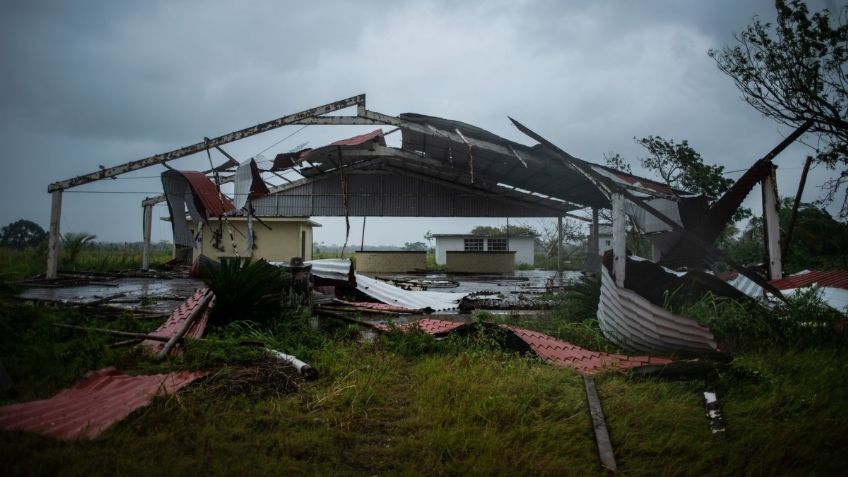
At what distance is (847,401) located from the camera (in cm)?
295

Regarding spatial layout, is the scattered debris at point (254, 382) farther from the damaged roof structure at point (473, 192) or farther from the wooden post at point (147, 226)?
the wooden post at point (147, 226)

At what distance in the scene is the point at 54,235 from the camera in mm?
12359

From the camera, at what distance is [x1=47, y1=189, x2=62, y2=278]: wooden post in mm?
12219

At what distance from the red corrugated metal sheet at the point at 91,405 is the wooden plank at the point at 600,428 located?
2656 millimetres

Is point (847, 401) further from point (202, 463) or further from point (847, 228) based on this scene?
point (847, 228)

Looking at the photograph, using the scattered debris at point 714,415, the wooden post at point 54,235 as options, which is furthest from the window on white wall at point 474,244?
the scattered debris at point 714,415

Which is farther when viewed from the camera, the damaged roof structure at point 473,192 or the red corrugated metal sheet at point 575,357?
the damaged roof structure at point 473,192

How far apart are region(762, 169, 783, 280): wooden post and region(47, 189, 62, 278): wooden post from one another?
1686cm

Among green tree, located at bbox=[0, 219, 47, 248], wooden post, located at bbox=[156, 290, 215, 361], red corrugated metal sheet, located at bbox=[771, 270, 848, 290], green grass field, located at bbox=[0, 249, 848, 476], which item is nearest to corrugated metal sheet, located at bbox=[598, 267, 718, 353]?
green grass field, located at bbox=[0, 249, 848, 476]

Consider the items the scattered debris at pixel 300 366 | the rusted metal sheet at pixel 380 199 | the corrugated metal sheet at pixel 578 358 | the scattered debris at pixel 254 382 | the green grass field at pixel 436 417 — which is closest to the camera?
the green grass field at pixel 436 417

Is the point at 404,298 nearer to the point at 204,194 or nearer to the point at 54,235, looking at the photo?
the point at 204,194

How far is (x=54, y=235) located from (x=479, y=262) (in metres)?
16.9

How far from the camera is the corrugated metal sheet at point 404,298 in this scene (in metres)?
7.01

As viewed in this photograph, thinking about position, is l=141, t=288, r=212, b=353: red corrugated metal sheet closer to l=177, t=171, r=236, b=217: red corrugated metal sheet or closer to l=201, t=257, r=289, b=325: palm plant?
l=201, t=257, r=289, b=325: palm plant
